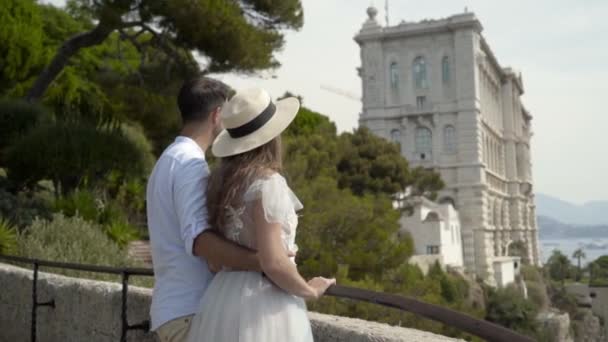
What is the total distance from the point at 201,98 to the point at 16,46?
19977mm

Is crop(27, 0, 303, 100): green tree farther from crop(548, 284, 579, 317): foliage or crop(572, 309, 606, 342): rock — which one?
crop(548, 284, 579, 317): foliage

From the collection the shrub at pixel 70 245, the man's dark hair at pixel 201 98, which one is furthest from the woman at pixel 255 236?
the shrub at pixel 70 245

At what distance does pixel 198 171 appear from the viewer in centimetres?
236

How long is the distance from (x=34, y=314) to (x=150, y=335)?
1258 mm

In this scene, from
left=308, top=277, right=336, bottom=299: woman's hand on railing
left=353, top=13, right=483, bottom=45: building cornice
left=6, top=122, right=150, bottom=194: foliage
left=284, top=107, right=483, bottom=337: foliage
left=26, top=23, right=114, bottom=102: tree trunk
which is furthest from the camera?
left=353, top=13, right=483, bottom=45: building cornice

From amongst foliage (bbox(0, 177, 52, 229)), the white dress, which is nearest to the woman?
the white dress

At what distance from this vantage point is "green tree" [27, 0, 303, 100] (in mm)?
12289

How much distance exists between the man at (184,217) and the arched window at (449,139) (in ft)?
161

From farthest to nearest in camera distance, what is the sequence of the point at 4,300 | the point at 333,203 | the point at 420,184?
the point at 420,184, the point at 333,203, the point at 4,300

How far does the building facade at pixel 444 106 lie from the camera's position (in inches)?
1922

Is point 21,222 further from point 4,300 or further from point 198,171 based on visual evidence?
point 198,171

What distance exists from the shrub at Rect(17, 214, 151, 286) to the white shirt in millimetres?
4872

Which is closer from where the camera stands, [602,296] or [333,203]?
[333,203]

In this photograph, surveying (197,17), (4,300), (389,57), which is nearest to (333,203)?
(197,17)
